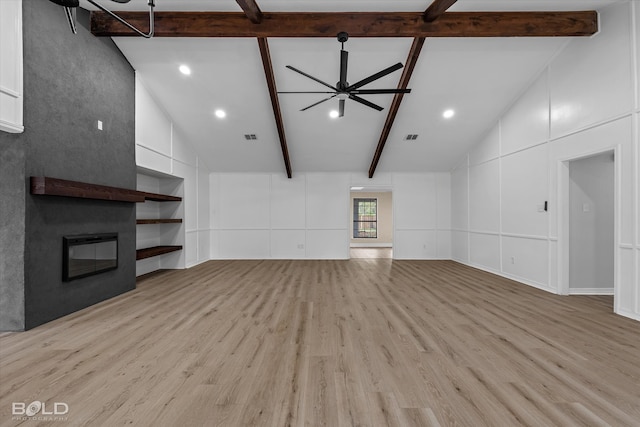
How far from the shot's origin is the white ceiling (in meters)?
4.62

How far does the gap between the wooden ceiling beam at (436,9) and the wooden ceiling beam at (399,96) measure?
329 millimetres

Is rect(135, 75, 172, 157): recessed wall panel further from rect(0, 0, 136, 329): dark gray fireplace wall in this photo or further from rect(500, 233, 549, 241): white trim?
rect(500, 233, 549, 241): white trim

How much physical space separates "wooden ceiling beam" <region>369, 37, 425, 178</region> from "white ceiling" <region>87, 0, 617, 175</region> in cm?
15

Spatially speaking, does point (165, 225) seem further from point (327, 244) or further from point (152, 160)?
point (327, 244)

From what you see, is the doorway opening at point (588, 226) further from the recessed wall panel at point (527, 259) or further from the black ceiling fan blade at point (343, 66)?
the black ceiling fan blade at point (343, 66)

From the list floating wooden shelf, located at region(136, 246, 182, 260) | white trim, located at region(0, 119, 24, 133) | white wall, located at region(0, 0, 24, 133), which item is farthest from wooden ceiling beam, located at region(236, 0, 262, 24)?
floating wooden shelf, located at region(136, 246, 182, 260)

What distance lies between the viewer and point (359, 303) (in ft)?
13.4

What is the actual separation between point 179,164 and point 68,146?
303 centimetres

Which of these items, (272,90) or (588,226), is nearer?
(588,226)

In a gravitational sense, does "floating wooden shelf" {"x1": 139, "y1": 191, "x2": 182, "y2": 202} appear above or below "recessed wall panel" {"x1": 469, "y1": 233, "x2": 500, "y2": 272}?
above

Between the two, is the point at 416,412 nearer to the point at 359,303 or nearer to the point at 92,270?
the point at 359,303

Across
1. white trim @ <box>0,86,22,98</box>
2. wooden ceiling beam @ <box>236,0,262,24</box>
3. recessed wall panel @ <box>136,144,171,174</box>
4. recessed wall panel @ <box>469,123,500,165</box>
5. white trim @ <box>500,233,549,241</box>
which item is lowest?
white trim @ <box>500,233,549,241</box>

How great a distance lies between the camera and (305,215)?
8.64 meters

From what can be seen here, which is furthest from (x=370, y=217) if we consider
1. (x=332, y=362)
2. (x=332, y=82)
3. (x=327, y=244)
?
(x=332, y=362)
